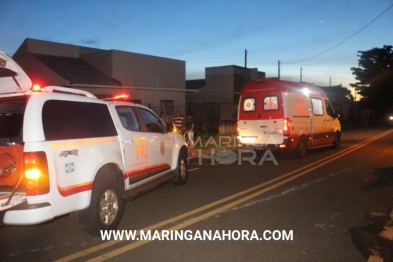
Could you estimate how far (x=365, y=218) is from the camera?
6141 mm

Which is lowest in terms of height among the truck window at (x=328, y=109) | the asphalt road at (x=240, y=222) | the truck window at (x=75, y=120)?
the asphalt road at (x=240, y=222)

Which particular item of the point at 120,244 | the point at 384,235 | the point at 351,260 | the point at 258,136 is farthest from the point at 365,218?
the point at 258,136

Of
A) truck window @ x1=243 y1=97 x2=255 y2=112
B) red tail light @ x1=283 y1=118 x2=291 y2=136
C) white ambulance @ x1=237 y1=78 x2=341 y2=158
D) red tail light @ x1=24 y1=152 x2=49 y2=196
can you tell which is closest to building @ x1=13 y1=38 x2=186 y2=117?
truck window @ x1=243 y1=97 x2=255 y2=112

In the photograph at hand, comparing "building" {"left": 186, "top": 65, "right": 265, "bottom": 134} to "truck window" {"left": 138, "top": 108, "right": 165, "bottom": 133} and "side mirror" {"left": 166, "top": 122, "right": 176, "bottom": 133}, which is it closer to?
"side mirror" {"left": 166, "top": 122, "right": 176, "bottom": 133}

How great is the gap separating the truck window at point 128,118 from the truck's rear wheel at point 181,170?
81.1 inches

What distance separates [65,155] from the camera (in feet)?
15.0

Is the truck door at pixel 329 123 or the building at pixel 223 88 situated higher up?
the building at pixel 223 88

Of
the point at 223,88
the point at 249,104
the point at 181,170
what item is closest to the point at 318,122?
the point at 249,104

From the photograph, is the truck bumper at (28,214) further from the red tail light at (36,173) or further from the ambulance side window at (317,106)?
the ambulance side window at (317,106)

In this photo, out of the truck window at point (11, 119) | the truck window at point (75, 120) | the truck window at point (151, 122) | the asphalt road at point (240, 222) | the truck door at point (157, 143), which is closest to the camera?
the truck window at point (75, 120)

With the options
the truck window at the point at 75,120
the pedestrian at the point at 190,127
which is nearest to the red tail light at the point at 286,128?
the pedestrian at the point at 190,127

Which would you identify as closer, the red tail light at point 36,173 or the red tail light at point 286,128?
the red tail light at point 36,173

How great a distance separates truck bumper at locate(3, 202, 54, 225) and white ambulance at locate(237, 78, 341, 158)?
9.41m

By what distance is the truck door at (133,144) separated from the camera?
6090 millimetres
